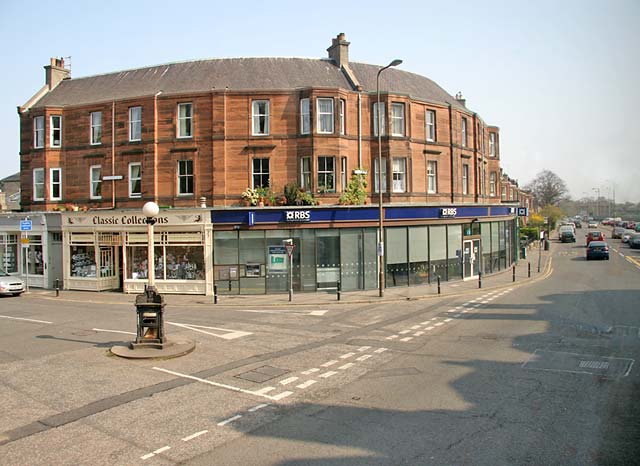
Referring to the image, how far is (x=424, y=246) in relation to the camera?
31.0 metres

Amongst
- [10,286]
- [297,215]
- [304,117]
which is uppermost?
[304,117]

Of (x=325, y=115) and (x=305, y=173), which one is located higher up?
(x=325, y=115)

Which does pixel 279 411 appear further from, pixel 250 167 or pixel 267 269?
→ pixel 250 167

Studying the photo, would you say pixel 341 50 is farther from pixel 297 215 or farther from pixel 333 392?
pixel 333 392

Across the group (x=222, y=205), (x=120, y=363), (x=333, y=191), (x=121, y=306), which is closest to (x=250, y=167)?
(x=222, y=205)

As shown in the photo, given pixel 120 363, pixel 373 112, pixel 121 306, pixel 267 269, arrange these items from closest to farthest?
1. pixel 120 363
2. pixel 121 306
3. pixel 267 269
4. pixel 373 112

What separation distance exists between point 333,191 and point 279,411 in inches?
796

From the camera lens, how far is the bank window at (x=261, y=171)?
29.2m

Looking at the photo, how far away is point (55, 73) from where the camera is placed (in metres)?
36.4

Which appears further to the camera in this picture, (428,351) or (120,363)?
(428,351)

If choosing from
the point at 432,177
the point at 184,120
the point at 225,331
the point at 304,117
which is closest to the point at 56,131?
the point at 184,120

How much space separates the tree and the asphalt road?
A: 110303 mm

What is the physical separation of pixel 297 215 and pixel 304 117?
5.86 meters

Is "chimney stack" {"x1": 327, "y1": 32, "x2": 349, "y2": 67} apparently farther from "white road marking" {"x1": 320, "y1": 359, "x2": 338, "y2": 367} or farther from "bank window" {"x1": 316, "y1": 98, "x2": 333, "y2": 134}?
"white road marking" {"x1": 320, "y1": 359, "x2": 338, "y2": 367}
